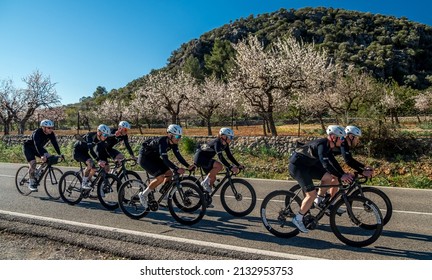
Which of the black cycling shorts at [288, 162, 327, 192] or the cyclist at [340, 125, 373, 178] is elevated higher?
the cyclist at [340, 125, 373, 178]

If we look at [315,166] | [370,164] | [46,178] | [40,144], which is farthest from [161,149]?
[370,164]

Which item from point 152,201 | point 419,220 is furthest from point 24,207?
point 419,220

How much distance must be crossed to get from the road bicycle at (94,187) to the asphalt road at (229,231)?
7.8 inches

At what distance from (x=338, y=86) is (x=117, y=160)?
30610 millimetres

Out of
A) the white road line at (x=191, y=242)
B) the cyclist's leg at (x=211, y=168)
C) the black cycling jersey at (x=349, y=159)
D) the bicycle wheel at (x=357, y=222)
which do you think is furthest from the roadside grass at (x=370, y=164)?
the white road line at (x=191, y=242)

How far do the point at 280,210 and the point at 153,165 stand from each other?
278cm

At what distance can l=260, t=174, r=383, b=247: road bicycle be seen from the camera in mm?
5192

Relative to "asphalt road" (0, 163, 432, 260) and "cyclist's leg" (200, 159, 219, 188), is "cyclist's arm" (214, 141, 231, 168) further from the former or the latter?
"asphalt road" (0, 163, 432, 260)

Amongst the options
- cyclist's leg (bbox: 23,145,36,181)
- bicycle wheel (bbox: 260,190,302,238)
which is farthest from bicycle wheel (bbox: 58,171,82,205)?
bicycle wheel (bbox: 260,190,302,238)

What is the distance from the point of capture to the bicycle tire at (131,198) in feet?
23.2

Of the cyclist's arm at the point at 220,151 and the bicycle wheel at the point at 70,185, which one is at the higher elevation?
the cyclist's arm at the point at 220,151

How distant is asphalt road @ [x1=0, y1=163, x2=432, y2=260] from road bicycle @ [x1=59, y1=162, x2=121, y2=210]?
197 millimetres

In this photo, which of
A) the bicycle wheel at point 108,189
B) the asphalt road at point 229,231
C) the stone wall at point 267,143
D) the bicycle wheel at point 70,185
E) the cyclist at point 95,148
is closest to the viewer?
the asphalt road at point 229,231

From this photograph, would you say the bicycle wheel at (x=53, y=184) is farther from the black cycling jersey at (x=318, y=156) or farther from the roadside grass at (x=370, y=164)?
the black cycling jersey at (x=318, y=156)
